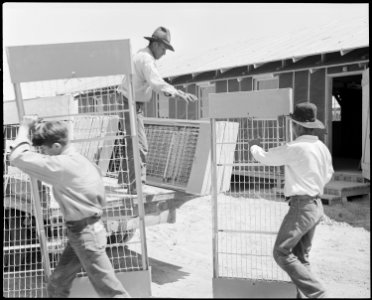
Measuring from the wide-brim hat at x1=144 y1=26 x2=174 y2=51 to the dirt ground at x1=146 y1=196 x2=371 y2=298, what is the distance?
2.96 metres

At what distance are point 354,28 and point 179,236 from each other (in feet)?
26.8

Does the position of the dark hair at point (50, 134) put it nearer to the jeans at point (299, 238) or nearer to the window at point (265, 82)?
the jeans at point (299, 238)

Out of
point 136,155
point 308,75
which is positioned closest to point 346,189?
point 308,75

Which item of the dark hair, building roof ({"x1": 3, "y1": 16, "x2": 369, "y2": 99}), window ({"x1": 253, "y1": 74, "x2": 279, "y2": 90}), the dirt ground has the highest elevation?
building roof ({"x1": 3, "y1": 16, "x2": 369, "y2": 99})

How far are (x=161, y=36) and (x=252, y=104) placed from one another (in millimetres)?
1531

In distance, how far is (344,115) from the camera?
56.9 ft

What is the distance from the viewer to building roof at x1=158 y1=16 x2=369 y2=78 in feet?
37.8

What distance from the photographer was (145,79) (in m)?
5.41

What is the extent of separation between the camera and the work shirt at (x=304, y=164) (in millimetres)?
4066

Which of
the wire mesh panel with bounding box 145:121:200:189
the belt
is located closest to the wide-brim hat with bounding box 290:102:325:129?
the wire mesh panel with bounding box 145:121:200:189

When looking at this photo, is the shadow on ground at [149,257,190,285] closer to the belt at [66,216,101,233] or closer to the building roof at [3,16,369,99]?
the belt at [66,216,101,233]

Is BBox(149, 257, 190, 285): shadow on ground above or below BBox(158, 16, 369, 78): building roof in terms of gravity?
below

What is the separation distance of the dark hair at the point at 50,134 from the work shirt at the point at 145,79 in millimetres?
1566

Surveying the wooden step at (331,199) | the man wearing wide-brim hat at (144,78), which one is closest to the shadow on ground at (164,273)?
the man wearing wide-brim hat at (144,78)
